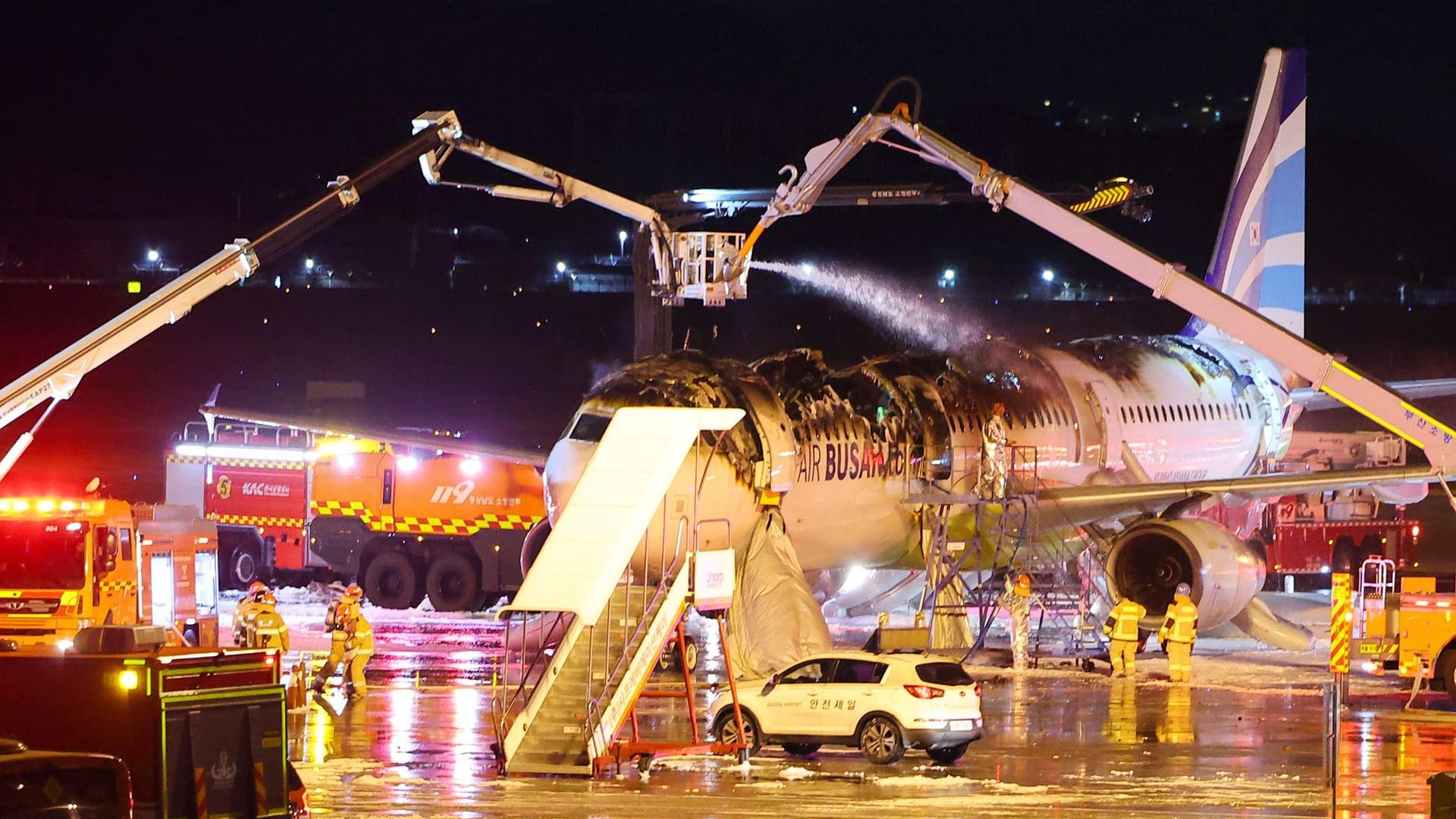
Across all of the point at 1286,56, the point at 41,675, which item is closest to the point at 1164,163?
the point at 1286,56

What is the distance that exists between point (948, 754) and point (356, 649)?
900 centimetres

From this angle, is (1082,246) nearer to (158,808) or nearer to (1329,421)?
(158,808)

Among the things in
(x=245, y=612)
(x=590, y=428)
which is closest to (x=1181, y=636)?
(x=590, y=428)

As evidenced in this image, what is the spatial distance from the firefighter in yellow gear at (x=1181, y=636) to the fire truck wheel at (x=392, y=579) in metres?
16.3

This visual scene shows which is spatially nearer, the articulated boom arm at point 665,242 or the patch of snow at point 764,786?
the patch of snow at point 764,786

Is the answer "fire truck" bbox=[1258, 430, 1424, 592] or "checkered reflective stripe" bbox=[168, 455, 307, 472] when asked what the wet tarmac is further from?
"fire truck" bbox=[1258, 430, 1424, 592]

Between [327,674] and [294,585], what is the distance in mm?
19066

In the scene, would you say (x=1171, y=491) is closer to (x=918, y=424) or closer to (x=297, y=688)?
(x=918, y=424)

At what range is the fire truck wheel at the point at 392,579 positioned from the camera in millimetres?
37250

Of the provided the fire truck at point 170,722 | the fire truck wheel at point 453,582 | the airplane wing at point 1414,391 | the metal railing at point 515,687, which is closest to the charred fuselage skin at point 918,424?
the airplane wing at point 1414,391

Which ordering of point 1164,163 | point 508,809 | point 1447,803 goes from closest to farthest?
point 1447,803, point 508,809, point 1164,163

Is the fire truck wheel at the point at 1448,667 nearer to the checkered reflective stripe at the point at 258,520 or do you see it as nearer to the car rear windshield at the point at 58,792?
the car rear windshield at the point at 58,792

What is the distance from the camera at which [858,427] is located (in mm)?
26672

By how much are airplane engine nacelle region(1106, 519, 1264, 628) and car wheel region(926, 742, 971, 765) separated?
10117 mm
